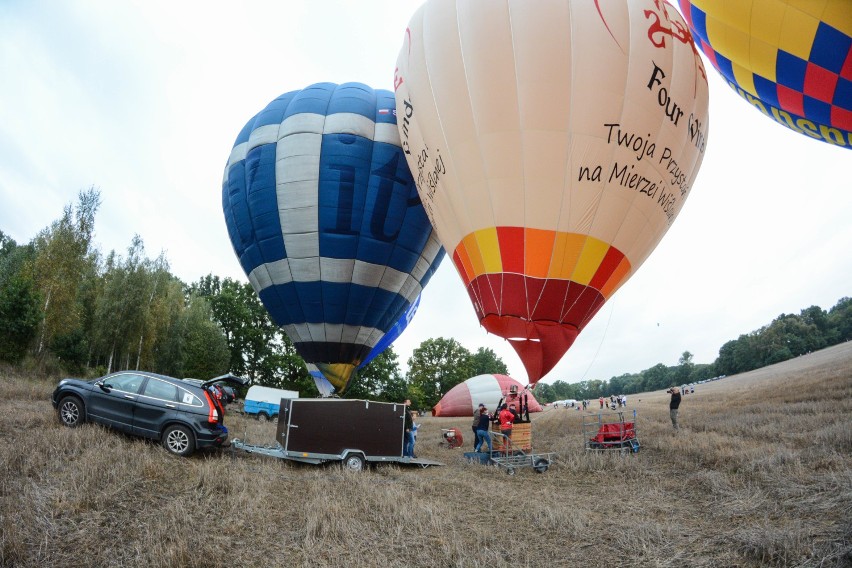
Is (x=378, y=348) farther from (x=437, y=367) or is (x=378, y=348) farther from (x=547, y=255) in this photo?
(x=437, y=367)

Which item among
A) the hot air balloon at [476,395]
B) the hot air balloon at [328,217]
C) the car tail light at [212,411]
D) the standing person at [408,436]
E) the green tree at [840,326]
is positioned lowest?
the standing person at [408,436]

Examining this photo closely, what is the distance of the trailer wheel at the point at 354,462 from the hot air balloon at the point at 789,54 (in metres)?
10.5

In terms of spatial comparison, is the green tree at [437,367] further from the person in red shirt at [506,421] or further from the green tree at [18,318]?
the person in red shirt at [506,421]

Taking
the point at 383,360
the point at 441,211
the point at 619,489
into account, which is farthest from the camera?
the point at 383,360

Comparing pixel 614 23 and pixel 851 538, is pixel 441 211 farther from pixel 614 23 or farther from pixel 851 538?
pixel 851 538

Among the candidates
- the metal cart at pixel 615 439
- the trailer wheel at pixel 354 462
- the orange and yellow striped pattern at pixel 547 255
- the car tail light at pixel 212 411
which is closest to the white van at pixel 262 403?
the trailer wheel at pixel 354 462

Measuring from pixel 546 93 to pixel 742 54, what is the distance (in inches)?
158

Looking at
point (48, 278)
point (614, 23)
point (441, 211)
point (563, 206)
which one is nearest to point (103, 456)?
point (441, 211)

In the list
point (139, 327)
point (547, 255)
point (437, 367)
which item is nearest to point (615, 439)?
point (547, 255)

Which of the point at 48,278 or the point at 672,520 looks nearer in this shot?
the point at 672,520

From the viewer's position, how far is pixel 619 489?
783cm

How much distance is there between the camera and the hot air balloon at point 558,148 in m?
8.73

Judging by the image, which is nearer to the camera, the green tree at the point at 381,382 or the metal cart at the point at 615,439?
the metal cart at the point at 615,439

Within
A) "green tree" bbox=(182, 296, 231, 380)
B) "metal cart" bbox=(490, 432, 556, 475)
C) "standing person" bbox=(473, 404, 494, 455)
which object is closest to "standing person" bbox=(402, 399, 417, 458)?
"standing person" bbox=(473, 404, 494, 455)
